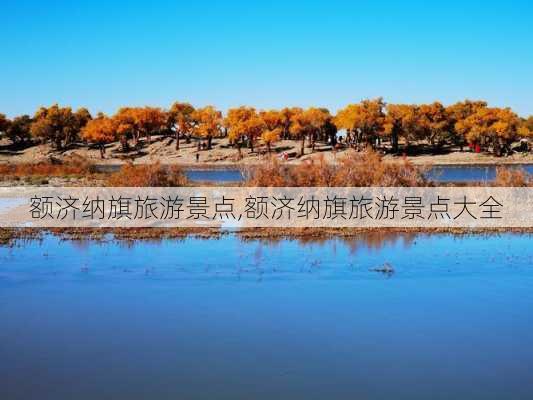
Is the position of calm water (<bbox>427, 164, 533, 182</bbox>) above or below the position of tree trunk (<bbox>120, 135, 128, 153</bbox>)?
below

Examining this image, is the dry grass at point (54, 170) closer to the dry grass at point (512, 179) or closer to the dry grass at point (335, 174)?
the dry grass at point (335, 174)

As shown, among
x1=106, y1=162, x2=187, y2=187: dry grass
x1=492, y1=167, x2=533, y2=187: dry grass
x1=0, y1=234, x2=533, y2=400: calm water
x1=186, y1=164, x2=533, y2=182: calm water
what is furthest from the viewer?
x1=186, y1=164, x2=533, y2=182: calm water

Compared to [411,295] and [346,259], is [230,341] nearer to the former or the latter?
[411,295]

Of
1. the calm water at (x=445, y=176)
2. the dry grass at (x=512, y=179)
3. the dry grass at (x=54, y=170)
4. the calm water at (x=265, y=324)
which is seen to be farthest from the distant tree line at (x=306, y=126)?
the calm water at (x=265, y=324)

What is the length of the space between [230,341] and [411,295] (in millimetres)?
4643

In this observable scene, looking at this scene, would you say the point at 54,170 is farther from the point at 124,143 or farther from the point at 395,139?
the point at 395,139

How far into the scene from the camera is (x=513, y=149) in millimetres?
78812

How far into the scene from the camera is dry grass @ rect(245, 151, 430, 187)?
26.6 meters

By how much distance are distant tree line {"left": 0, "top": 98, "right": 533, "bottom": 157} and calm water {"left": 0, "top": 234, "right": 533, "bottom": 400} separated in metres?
59.1

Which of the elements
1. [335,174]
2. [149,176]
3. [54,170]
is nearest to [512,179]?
[335,174]

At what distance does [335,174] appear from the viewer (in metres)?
27.4

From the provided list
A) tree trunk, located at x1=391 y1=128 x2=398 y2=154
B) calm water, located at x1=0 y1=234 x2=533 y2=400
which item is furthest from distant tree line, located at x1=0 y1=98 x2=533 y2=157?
calm water, located at x1=0 y1=234 x2=533 y2=400

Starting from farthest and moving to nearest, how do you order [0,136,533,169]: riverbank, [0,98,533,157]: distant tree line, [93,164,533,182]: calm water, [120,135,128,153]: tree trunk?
1. [120,135,128,153]: tree trunk
2. [0,98,533,157]: distant tree line
3. [0,136,533,169]: riverbank
4. [93,164,533,182]: calm water

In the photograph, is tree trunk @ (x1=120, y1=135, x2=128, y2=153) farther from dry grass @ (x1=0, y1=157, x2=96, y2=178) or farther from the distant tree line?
dry grass @ (x1=0, y1=157, x2=96, y2=178)
